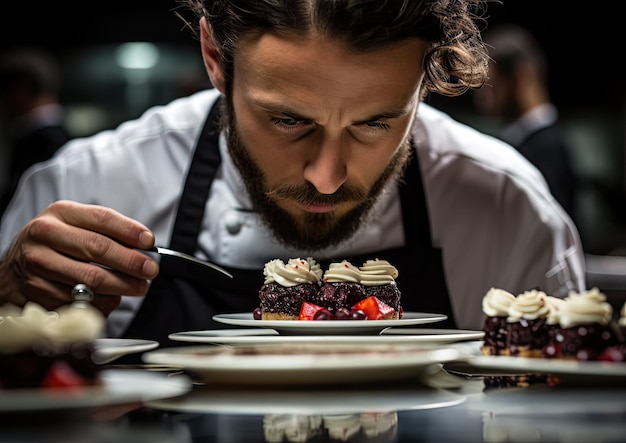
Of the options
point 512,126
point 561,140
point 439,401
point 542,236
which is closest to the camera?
point 439,401

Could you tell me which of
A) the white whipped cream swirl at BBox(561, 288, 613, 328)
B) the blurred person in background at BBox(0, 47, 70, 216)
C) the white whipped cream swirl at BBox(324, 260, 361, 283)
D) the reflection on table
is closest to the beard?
the white whipped cream swirl at BBox(324, 260, 361, 283)

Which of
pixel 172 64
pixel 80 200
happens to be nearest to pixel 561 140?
pixel 80 200

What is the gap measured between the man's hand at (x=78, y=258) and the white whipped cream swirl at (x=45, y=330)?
2.13 feet

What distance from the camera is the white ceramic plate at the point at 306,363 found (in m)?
0.95

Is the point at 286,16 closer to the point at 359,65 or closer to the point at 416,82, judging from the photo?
the point at 359,65

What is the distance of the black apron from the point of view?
2172 mm

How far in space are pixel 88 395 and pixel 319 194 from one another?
3.27ft

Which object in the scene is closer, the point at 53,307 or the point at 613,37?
the point at 53,307

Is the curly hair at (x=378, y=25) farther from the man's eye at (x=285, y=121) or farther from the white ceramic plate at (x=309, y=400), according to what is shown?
the white ceramic plate at (x=309, y=400)

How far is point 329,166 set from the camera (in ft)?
5.36

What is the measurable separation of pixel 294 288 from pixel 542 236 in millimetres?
993

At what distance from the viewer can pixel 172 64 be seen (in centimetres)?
812

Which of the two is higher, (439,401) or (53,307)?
(53,307)

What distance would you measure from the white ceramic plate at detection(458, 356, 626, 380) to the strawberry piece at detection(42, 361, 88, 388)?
0.49m
